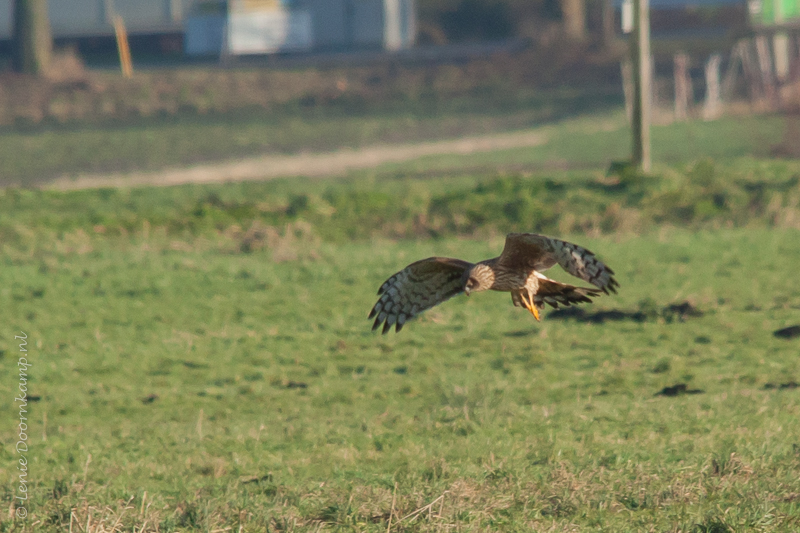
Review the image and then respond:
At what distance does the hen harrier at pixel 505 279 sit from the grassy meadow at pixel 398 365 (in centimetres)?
143

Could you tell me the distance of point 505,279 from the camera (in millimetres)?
6918

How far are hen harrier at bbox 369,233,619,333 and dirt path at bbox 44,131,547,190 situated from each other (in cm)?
1923

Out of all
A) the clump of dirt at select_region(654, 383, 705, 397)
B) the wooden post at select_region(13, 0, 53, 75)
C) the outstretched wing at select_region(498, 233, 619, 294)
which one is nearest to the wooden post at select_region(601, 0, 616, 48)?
the wooden post at select_region(13, 0, 53, 75)

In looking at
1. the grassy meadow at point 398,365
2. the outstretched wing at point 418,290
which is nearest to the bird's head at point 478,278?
the outstretched wing at point 418,290

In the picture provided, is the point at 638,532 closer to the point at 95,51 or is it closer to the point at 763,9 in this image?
the point at 763,9

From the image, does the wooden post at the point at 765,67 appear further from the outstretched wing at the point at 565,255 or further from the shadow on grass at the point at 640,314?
the outstretched wing at the point at 565,255

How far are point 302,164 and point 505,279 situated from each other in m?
23.9

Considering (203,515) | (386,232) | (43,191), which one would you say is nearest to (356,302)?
(386,232)

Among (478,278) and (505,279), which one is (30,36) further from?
(478,278)

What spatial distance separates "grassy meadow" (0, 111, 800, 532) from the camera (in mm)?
8172

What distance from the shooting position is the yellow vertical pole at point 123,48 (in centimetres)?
4559

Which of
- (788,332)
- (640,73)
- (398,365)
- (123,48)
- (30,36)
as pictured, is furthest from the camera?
(123,48)

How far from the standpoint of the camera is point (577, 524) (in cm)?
767

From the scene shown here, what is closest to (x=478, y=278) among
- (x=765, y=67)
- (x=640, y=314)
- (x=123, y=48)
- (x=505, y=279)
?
(x=505, y=279)
